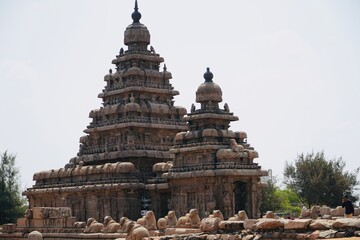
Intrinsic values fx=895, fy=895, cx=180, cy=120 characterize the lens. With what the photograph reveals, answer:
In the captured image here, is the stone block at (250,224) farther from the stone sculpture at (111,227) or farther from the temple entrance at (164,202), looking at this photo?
the temple entrance at (164,202)

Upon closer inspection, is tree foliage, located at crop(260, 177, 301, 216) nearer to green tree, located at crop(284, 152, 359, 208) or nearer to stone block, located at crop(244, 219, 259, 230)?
green tree, located at crop(284, 152, 359, 208)

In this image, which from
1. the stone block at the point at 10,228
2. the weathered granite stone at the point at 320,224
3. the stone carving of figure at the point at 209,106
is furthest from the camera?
the stone block at the point at 10,228

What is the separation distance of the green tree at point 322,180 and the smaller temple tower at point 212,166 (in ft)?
42.2

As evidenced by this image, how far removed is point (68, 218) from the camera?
62.0 m

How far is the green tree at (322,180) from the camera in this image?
76.9 m

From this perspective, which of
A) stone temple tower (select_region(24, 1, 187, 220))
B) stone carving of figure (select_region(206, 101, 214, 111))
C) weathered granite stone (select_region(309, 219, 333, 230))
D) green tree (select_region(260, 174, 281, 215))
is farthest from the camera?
green tree (select_region(260, 174, 281, 215))

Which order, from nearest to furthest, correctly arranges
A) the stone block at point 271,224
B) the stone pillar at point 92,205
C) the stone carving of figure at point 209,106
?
1. the stone block at point 271,224
2. the stone carving of figure at point 209,106
3. the stone pillar at point 92,205

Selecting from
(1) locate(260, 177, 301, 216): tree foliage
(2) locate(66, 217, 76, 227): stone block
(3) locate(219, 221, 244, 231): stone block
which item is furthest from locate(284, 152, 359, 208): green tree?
(3) locate(219, 221, 244, 231): stone block

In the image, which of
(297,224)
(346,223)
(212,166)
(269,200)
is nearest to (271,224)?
(297,224)

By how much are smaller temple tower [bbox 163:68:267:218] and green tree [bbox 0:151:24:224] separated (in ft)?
84.3

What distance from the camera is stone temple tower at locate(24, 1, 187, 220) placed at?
68125 mm

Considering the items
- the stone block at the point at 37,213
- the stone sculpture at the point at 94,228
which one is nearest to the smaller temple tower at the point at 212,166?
the stone sculpture at the point at 94,228

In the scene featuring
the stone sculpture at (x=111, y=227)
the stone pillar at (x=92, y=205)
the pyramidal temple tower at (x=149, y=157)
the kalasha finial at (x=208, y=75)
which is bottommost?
the stone sculpture at (x=111, y=227)

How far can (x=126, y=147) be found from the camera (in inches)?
2793
